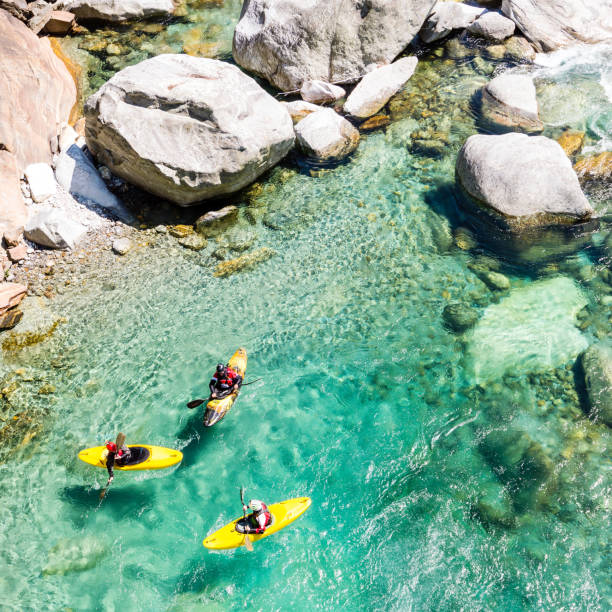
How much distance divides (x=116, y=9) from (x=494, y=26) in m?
10.3

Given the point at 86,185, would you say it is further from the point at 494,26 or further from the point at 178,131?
the point at 494,26

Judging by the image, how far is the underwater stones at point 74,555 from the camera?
644cm

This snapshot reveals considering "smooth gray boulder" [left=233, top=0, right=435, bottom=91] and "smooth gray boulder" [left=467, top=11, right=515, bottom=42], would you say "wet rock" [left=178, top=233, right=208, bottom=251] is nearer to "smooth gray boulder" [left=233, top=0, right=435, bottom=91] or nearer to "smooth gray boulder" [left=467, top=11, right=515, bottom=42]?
"smooth gray boulder" [left=233, top=0, right=435, bottom=91]

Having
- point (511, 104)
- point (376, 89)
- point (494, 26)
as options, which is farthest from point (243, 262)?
point (494, 26)

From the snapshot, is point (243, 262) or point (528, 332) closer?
point (528, 332)

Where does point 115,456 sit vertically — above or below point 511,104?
below

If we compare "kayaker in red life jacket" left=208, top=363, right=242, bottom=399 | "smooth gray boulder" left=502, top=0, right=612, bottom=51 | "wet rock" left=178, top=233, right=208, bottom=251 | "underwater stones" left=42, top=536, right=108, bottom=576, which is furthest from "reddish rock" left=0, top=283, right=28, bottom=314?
"smooth gray boulder" left=502, top=0, right=612, bottom=51

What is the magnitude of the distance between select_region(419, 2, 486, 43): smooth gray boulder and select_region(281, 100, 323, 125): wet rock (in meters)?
4.11

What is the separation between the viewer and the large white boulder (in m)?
11.7

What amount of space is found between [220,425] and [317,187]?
5.42 m

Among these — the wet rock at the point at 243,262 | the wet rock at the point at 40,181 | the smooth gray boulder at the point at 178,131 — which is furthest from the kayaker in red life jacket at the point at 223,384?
the wet rock at the point at 40,181

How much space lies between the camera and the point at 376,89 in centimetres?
1178

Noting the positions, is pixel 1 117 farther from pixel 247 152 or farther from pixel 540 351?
pixel 540 351

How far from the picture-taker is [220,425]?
767cm
